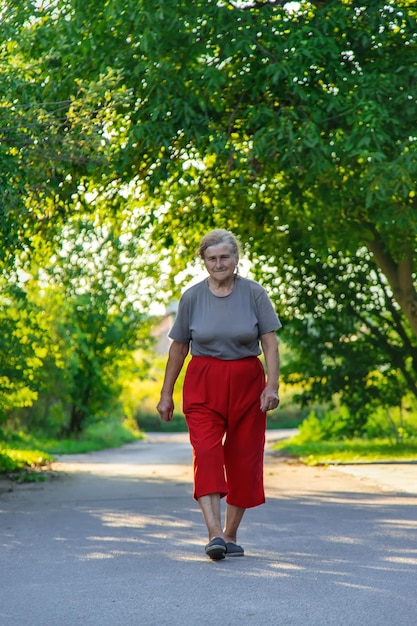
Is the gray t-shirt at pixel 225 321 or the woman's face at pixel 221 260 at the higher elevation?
the woman's face at pixel 221 260

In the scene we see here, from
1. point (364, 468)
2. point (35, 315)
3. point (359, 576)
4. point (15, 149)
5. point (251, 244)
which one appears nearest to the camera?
point (359, 576)

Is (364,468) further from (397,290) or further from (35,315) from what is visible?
(35,315)

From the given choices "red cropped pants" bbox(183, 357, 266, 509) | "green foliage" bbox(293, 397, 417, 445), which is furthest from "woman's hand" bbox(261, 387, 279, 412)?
"green foliage" bbox(293, 397, 417, 445)

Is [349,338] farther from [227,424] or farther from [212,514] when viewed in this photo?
[212,514]

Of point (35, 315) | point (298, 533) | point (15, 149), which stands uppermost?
point (15, 149)

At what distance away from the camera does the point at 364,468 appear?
15.5m

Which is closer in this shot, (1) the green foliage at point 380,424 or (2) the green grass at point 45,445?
(2) the green grass at point 45,445

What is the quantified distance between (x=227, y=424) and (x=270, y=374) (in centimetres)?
45

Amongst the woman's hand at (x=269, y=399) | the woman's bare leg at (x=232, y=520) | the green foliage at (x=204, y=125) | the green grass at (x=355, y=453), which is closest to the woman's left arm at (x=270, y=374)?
the woman's hand at (x=269, y=399)

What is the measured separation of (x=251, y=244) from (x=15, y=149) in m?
9.00

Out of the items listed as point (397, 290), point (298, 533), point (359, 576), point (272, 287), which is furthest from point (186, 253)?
point (359, 576)

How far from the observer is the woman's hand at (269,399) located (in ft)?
21.2

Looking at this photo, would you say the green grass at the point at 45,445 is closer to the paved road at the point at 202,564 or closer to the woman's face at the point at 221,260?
the paved road at the point at 202,564

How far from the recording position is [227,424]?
6.72 meters
